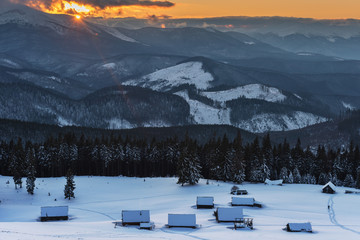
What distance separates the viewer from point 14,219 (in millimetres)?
101688

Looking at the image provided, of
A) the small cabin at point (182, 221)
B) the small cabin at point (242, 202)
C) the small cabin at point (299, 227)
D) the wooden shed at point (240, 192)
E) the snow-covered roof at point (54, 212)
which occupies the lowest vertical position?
the small cabin at point (299, 227)

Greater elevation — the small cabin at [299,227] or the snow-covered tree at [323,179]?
the snow-covered tree at [323,179]

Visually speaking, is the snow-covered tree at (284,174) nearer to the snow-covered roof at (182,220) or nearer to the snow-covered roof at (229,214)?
the snow-covered roof at (229,214)

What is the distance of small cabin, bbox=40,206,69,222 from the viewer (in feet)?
323

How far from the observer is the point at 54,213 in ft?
324

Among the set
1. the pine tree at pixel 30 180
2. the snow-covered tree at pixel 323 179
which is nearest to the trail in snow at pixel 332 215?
the snow-covered tree at pixel 323 179

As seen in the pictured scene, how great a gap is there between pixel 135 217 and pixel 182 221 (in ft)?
29.5

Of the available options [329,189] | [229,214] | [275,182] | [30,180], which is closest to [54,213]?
[30,180]

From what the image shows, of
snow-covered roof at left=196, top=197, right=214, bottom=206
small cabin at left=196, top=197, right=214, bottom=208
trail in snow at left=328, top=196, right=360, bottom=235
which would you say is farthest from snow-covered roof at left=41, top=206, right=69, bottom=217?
trail in snow at left=328, top=196, right=360, bottom=235

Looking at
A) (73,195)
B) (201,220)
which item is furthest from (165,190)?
(201,220)

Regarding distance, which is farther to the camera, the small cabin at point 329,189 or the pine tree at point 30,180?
the small cabin at point 329,189

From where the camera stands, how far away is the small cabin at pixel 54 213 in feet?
323

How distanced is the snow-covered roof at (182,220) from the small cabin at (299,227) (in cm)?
1646

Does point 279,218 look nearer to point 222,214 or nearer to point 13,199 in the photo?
point 222,214
